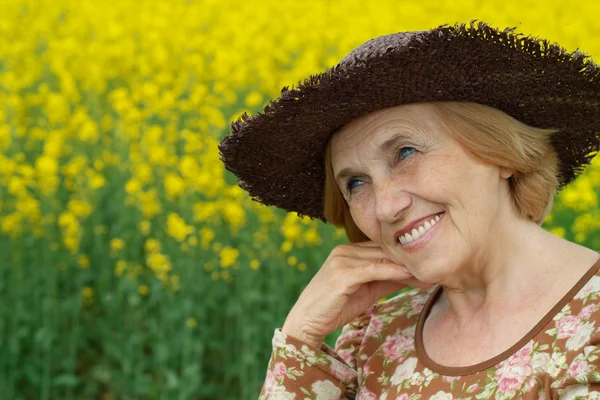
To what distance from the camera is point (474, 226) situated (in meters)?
1.85

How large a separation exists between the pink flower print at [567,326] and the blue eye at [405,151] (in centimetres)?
41

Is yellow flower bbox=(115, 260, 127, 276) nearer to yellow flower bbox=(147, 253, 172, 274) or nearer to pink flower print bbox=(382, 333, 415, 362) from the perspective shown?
yellow flower bbox=(147, 253, 172, 274)

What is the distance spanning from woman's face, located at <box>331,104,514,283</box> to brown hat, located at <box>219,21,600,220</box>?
0.17 feet

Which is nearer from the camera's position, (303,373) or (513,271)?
(513,271)

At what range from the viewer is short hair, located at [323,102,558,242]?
186 centimetres

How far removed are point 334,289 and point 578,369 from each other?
64 cm

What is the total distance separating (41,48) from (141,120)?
1.91m

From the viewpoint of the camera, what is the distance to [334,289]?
2115 mm

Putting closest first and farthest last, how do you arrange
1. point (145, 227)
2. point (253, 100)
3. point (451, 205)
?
point (451, 205)
point (145, 227)
point (253, 100)

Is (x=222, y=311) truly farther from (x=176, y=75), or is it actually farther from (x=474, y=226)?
(x=474, y=226)

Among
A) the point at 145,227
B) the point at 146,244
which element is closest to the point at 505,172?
the point at 145,227

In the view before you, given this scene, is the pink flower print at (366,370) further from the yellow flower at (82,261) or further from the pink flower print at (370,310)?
the yellow flower at (82,261)

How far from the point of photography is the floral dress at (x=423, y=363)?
5.39 ft

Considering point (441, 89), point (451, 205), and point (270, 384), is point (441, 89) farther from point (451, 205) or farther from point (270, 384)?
point (270, 384)
